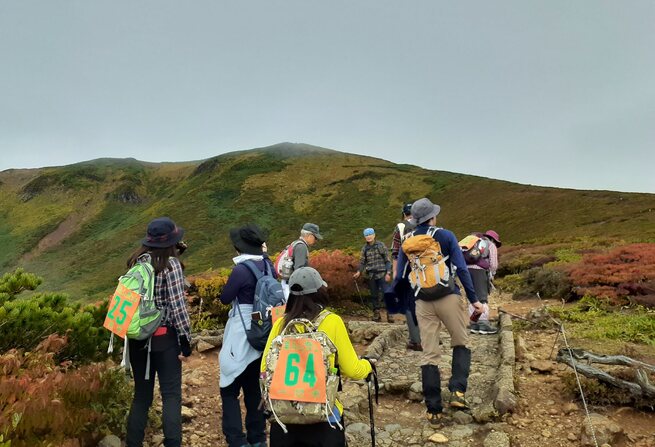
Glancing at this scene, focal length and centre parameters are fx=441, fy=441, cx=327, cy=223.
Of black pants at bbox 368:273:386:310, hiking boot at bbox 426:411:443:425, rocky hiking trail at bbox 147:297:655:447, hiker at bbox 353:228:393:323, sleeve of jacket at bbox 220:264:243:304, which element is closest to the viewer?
sleeve of jacket at bbox 220:264:243:304

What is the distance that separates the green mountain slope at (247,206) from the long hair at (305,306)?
84.9 feet

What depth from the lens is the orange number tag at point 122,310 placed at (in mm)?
3359

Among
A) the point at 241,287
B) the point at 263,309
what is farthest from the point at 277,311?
the point at 241,287

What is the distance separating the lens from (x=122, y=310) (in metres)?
3.39

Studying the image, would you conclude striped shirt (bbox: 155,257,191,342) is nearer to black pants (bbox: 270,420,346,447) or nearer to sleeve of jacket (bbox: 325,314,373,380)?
black pants (bbox: 270,420,346,447)

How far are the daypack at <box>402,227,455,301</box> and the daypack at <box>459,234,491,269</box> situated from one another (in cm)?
273

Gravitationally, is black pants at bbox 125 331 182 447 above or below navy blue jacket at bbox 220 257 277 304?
below

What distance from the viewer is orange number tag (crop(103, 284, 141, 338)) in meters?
3.36

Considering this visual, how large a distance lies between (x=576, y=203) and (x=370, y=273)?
3425 cm

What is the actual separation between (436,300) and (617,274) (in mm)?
8370

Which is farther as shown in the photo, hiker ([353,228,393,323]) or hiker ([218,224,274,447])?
hiker ([353,228,393,323])

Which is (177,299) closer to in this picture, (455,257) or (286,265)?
(286,265)

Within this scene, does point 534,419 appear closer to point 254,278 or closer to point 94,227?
point 254,278

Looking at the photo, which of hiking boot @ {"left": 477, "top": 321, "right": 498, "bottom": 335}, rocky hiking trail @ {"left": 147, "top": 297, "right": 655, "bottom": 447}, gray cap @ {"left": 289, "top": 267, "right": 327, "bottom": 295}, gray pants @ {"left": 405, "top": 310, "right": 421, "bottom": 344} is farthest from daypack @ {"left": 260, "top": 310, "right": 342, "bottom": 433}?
hiking boot @ {"left": 477, "top": 321, "right": 498, "bottom": 335}
